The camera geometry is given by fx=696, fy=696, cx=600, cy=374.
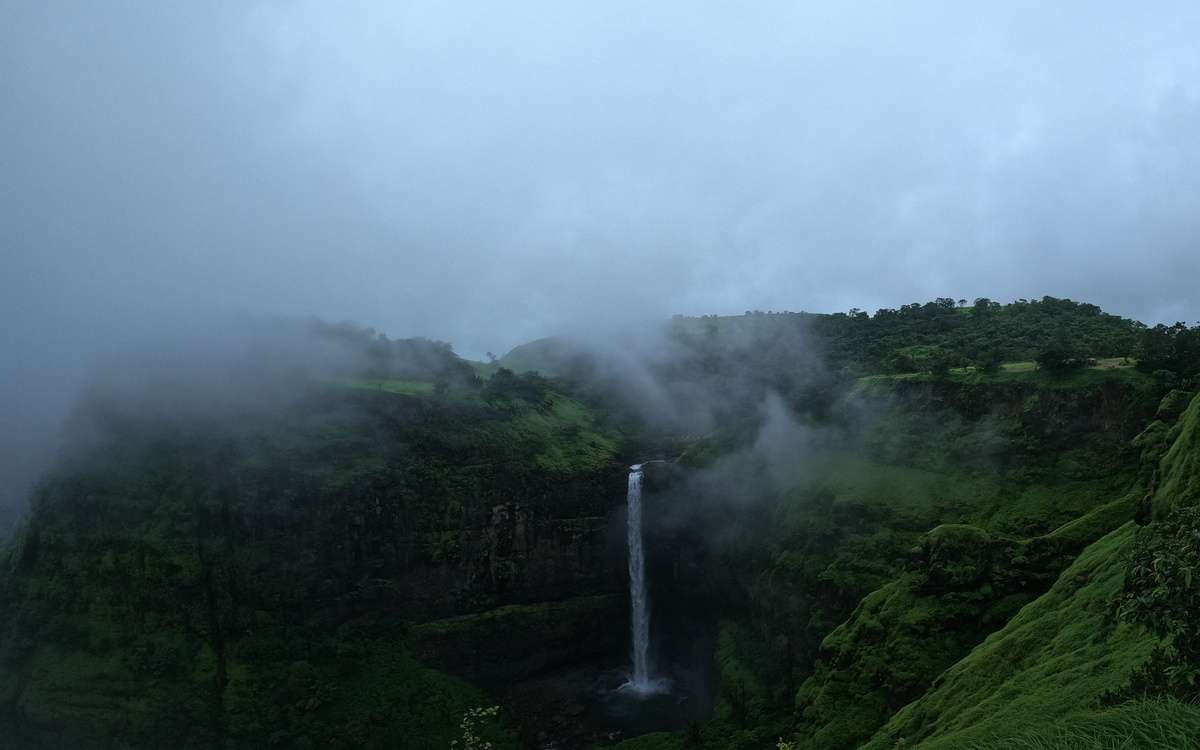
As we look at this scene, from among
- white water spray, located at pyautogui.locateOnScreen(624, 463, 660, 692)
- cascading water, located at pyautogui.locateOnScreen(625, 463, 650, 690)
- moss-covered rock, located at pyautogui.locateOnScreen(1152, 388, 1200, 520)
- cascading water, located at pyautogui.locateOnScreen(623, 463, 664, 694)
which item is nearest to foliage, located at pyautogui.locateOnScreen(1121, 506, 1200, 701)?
moss-covered rock, located at pyautogui.locateOnScreen(1152, 388, 1200, 520)

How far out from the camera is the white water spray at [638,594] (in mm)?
65250

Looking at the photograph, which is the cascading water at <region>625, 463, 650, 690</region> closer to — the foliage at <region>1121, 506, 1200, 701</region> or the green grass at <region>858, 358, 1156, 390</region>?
the green grass at <region>858, 358, 1156, 390</region>

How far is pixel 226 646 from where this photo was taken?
58.8m

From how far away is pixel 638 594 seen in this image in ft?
227

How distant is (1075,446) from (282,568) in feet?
205

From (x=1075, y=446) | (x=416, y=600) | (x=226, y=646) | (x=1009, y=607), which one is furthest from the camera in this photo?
(x=416, y=600)

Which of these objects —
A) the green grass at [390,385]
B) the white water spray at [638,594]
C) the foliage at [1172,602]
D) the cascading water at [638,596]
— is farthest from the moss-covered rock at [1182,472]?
the green grass at [390,385]

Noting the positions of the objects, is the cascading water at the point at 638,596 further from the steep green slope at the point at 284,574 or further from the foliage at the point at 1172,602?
the foliage at the point at 1172,602

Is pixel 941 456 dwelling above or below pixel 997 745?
above

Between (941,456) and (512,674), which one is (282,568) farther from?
(941,456)

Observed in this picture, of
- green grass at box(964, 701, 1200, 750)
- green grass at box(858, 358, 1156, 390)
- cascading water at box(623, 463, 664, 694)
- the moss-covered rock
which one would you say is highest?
green grass at box(858, 358, 1156, 390)

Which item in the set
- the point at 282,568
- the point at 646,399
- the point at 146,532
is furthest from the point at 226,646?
the point at 646,399

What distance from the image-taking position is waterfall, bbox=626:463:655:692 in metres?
65.4

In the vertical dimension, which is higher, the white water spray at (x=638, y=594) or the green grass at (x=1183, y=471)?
the green grass at (x=1183, y=471)
